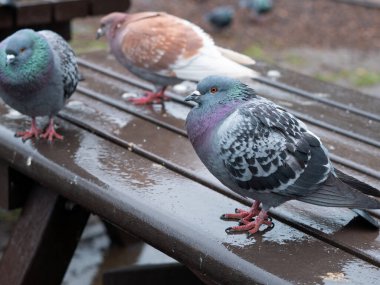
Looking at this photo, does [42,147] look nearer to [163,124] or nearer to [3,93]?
[3,93]

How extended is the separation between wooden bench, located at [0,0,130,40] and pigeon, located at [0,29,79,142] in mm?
1264

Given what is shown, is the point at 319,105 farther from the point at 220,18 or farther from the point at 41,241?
the point at 220,18

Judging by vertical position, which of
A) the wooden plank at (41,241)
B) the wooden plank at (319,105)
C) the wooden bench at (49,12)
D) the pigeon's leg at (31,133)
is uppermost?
the wooden plank at (319,105)

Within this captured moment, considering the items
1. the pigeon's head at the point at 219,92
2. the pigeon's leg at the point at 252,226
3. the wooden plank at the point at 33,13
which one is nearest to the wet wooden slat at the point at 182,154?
the pigeon's leg at the point at 252,226

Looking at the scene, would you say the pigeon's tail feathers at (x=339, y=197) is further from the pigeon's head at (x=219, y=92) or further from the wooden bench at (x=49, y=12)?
the wooden bench at (x=49, y=12)

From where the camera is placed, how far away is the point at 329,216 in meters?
2.01

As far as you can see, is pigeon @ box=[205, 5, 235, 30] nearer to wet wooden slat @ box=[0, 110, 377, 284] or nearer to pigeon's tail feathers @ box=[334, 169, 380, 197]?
wet wooden slat @ box=[0, 110, 377, 284]

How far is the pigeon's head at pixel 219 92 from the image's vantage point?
6.42 ft

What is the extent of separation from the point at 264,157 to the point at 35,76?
0.95 m

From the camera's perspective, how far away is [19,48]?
2.37 meters

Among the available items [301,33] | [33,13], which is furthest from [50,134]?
[301,33]

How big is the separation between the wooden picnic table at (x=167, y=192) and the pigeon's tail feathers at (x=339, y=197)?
0.29 feet

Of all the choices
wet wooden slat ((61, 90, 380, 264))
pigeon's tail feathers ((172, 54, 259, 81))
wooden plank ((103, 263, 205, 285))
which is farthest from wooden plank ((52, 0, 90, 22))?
wooden plank ((103, 263, 205, 285))

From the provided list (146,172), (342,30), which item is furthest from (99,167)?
(342,30)
